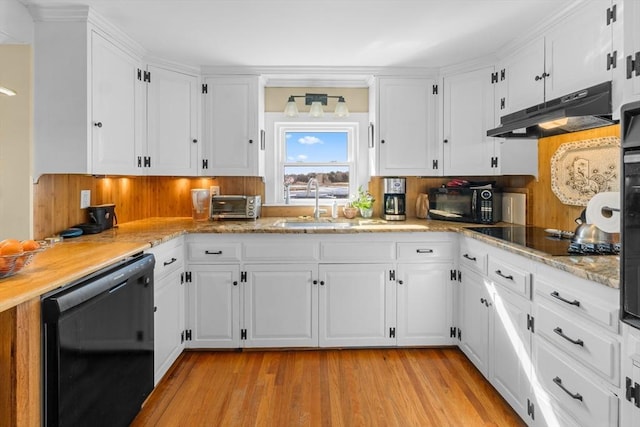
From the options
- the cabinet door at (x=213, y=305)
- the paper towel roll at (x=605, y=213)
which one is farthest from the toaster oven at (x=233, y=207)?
the paper towel roll at (x=605, y=213)

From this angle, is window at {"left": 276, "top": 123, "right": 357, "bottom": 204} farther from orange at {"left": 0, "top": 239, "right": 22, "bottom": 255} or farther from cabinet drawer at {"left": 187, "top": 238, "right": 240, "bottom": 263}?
orange at {"left": 0, "top": 239, "right": 22, "bottom": 255}

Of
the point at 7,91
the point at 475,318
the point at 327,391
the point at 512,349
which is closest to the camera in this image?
the point at 7,91

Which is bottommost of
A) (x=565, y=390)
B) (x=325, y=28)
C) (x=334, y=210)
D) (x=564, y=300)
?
(x=565, y=390)

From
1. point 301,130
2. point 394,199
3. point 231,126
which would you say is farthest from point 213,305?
point 301,130

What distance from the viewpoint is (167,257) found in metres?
2.48

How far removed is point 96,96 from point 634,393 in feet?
9.57

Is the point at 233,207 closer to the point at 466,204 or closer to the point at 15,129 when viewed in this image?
the point at 15,129

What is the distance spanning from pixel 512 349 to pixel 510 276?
0.40 meters

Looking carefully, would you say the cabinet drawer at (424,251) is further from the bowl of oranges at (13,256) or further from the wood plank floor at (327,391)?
the bowl of oranges at (13,256)

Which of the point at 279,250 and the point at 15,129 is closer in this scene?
the point at 15,129

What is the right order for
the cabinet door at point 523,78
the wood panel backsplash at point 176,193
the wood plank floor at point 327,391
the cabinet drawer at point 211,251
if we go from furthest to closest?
the cabinet drawer at point 211,251 < the cabinet door at point 523,78 < the wood panel backsplash at point 176,193 < the wood plank floor at point 327,391

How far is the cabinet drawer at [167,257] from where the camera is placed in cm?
232

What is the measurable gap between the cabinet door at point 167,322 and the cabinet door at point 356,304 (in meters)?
1.02

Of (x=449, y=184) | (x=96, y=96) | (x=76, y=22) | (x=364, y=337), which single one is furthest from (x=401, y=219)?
(x=76, y=22)
